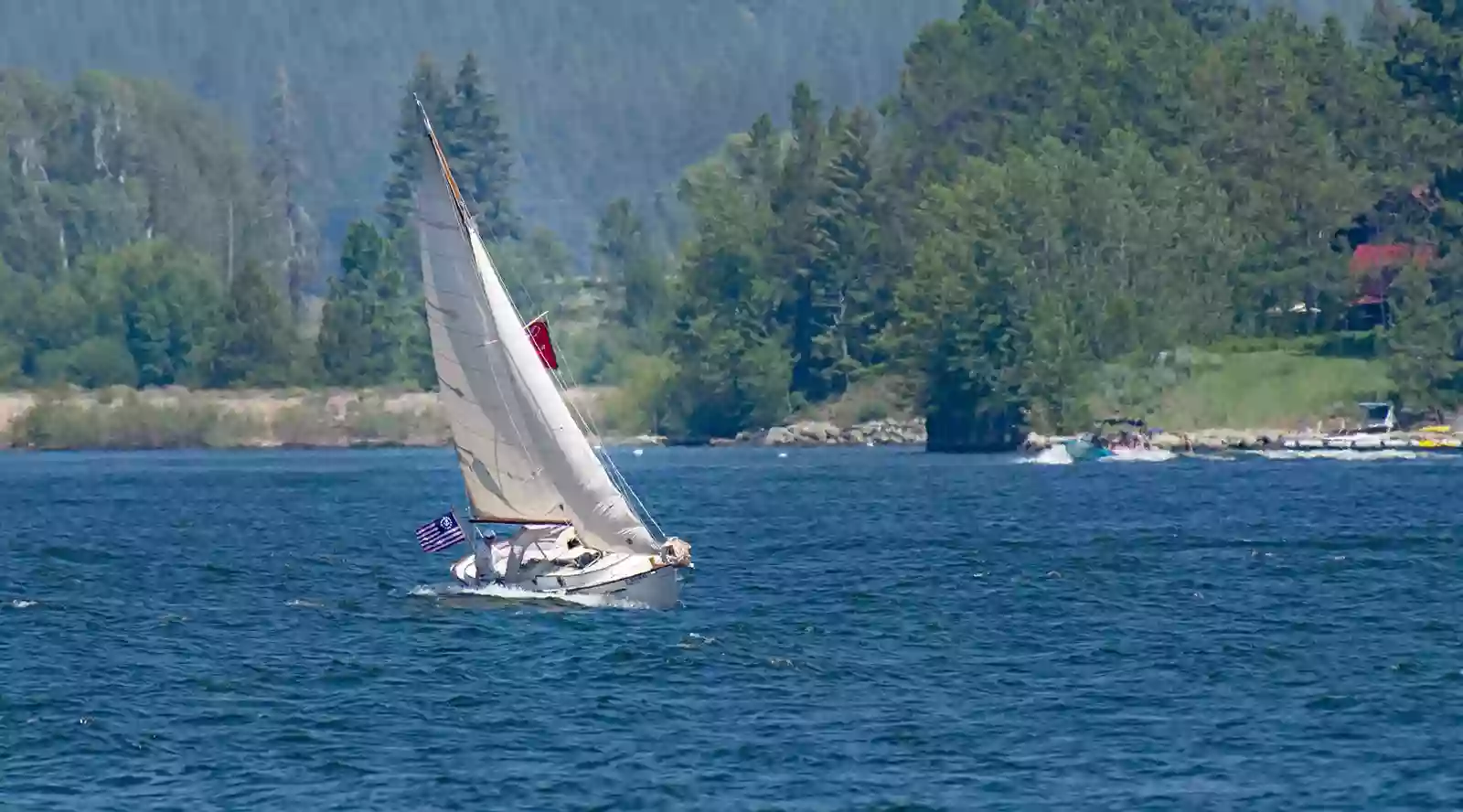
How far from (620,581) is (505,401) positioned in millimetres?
4871

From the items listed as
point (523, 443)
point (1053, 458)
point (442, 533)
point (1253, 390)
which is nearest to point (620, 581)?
point (523, 443)

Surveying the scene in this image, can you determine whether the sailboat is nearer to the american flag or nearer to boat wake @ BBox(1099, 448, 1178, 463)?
the american flag

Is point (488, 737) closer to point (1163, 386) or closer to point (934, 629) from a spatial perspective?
point (934, 629)

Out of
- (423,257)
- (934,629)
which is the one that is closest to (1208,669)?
(934,629)

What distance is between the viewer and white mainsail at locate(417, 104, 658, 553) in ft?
197

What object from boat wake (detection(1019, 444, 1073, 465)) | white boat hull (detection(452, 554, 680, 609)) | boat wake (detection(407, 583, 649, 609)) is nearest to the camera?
white boat hull (detection(452, 554, 680, 609))

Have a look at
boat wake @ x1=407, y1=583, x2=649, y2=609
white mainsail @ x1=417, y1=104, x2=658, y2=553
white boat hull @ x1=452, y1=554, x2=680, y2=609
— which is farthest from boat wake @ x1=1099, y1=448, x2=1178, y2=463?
white mainsail @ x1=417, y1=104, x2=658, y2=553

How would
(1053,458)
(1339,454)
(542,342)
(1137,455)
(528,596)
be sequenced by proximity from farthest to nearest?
1. (1053,458)
2. (1137,455)
3. (1339,454)
4. (528,596)
5. (542,342)

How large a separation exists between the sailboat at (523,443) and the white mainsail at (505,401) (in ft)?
0.07

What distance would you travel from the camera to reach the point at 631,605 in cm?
6125

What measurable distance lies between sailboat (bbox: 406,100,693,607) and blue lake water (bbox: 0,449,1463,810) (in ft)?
3.33

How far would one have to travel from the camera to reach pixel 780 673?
5197 centimetres

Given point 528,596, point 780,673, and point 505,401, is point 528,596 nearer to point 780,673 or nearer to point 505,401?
point 505,401

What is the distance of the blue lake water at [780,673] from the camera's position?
40.8m
